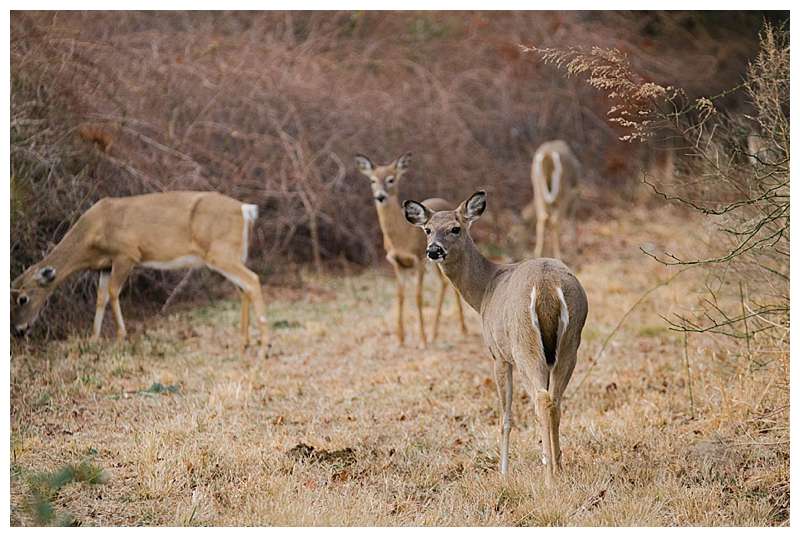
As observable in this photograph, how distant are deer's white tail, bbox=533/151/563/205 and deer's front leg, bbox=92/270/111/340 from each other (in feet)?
17.6

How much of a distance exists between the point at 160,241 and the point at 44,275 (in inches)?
37.0

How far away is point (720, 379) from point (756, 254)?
83 cm

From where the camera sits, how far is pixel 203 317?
948 centimetres

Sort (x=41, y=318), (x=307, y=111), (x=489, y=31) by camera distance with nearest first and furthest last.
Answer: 1. (x=41, y=318)
2. (x=307, y=111)
3. (x=489, y=31)

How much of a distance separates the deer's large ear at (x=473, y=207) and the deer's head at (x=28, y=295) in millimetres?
3811

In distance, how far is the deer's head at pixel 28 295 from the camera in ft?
26.0

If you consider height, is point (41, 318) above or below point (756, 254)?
below

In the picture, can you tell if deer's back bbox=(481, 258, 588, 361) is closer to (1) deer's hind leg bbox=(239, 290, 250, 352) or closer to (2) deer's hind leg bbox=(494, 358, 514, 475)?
(2) deer's hind leg bbox=(494, 358, 514, 475)

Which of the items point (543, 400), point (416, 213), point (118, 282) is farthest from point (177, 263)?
point (543, 400)

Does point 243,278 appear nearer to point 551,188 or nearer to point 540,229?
point 540,229

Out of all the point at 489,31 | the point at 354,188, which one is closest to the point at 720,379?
the point at 354,188

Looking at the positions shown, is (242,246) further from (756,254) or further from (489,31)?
(489,31)

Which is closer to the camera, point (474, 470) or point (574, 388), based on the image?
point (474, 470)

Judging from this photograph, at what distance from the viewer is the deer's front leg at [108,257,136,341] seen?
8258 mm
